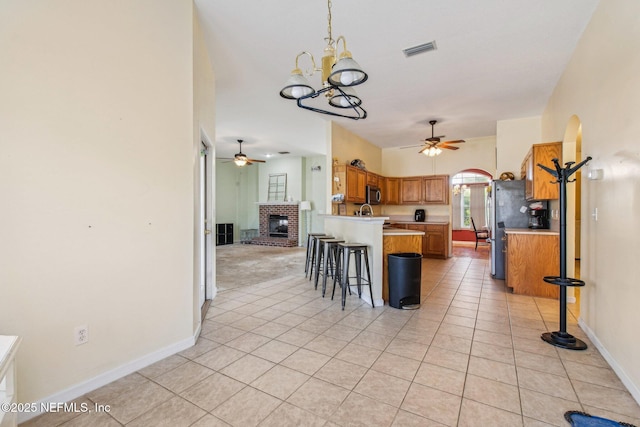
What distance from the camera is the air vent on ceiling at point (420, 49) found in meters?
3.17

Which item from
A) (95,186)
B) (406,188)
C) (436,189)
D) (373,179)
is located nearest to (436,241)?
(436,189)

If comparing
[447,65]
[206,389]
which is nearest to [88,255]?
[206,389]

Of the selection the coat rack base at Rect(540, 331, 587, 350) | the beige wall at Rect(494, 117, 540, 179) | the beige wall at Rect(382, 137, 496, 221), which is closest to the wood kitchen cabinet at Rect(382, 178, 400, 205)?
the beige wall at Rect(382, 137, 496, 221)

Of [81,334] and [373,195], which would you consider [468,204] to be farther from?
[81,334]

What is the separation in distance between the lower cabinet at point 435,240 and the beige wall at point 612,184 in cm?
431

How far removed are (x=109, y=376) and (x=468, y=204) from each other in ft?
39.5

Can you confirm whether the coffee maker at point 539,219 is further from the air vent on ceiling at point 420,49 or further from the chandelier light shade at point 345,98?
the chandelier light shade at point 345,98

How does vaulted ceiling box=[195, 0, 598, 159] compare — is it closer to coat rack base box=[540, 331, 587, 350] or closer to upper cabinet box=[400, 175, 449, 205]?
upper cabinet box=[400, 175, 449, 205]

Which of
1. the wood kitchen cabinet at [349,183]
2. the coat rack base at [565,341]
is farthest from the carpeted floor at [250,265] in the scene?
the coat rack base at [565,341]

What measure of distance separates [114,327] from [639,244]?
3444 mm

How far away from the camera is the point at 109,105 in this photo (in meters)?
2.00

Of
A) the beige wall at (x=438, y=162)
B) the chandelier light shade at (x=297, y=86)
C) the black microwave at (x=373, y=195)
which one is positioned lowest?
the black microwave at (x=373, y=195)

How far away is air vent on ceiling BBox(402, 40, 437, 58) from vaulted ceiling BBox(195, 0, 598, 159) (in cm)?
5

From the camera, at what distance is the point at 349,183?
19.4ft
